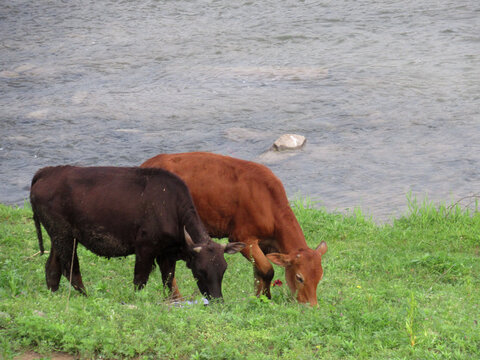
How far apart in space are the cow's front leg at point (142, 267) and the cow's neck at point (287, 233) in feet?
4.57

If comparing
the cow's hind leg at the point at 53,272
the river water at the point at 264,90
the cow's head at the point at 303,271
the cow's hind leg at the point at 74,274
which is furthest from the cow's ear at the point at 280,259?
the river water at the point at 264,90

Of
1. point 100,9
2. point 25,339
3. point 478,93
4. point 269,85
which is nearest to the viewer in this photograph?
point 25,339

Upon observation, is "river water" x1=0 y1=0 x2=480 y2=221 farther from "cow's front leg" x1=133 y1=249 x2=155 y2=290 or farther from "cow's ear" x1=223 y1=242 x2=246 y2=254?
"cow's front leg" x1=133 y1=249 x2=155 y2=290

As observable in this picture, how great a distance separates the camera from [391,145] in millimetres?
15086

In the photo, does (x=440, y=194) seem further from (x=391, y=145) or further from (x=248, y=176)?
(x=248, y=176)

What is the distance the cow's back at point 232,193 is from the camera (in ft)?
26.2

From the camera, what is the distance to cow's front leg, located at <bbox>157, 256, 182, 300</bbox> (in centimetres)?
779

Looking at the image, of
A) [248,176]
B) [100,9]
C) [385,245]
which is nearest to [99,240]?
Result: [248,176]

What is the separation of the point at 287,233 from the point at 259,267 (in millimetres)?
467

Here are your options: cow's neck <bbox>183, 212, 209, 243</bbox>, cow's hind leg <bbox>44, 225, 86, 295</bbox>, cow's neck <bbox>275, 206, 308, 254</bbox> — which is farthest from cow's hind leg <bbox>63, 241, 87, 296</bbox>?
cow's neck <bbox>275, 206, 308, 254</bbox>

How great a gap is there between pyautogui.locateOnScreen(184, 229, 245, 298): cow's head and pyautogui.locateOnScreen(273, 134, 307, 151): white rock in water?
7.94 m

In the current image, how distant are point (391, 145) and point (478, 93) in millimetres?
3734

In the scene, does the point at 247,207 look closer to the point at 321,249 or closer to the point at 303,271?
the point at 321,249

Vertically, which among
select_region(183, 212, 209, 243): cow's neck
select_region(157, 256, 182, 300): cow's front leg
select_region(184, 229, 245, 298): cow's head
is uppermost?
select_region(183, 212, 209, 243): cow's neck
